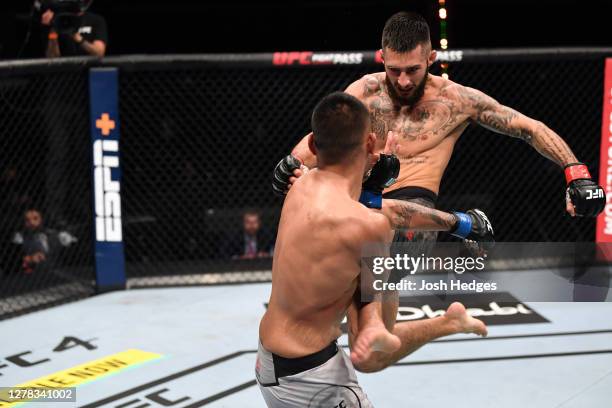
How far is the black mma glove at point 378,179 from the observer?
305cm

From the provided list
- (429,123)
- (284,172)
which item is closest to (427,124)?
(429,123)

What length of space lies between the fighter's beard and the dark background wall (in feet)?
12.2

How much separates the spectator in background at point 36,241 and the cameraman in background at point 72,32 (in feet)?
3.73

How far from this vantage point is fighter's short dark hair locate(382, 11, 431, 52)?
353 centimetres

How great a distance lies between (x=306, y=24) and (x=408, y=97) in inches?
154

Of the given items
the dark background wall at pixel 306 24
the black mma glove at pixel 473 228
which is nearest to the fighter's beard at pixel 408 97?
the black mma glove at pixel 473 228

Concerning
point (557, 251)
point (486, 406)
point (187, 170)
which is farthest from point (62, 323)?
point (557, 251)

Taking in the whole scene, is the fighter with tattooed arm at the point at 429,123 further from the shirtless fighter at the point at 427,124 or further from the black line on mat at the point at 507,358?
the black line on mat at the point at 507,358

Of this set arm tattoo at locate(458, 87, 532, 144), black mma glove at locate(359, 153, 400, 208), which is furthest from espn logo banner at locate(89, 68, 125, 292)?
black mma glove at locate(359, 153, 400, 208)

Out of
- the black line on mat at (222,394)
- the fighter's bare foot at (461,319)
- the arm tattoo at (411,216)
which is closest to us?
→ the fighter's bare foot at (461,319)

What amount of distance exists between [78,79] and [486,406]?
3551mm

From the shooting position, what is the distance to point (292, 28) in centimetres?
755

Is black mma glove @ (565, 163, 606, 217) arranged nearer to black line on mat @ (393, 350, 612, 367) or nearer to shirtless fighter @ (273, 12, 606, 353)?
shirtless fighter @ (273, 12, 606, 353)

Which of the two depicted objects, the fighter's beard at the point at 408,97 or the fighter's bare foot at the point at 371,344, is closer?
the fighter's bare foot at the point at 371,344
